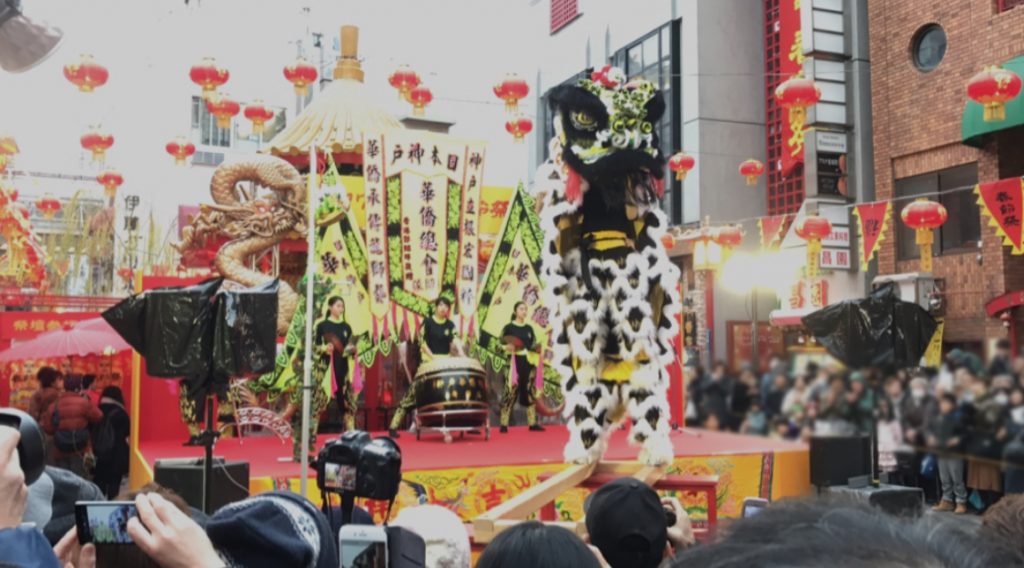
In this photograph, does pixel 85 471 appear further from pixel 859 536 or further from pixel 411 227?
pixel 859 536

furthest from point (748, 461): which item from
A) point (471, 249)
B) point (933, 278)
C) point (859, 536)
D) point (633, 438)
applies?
point (859, 536)

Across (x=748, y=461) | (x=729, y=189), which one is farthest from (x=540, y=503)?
(x=729, y=189)

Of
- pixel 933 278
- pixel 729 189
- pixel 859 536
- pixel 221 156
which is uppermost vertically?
pixel 221 156

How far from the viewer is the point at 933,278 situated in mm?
12672

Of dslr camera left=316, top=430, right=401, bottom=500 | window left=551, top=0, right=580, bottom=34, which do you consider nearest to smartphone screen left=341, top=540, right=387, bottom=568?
dslr camera left=316, top=430, right=401, bottom=500

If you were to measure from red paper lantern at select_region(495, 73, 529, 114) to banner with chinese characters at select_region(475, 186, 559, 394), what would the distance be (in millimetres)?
1121

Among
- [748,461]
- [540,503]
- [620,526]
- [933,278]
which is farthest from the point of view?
[933,278]

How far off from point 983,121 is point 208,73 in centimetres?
967

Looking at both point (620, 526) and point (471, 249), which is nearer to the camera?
point (620, 526)

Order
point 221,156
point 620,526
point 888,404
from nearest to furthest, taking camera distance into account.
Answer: point 888,404
point 620,526
point 221,156

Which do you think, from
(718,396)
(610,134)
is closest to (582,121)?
(610,134)

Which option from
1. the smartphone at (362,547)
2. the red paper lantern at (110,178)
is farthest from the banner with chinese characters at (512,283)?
the smartphone at (362,547)

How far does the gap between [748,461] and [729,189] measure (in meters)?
10.5

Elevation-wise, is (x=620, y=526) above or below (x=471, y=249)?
below
